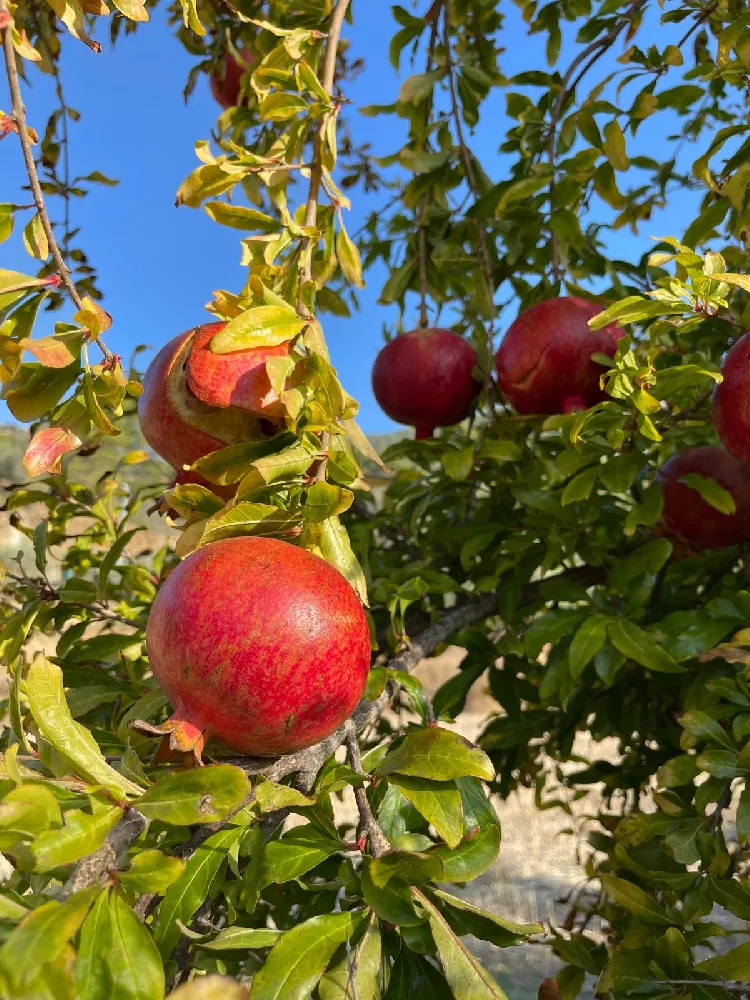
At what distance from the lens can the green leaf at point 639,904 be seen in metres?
0.82

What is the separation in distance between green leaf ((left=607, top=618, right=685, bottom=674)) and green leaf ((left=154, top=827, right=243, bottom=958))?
522 millimetres

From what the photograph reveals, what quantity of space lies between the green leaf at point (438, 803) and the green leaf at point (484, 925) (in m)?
A: 0.05

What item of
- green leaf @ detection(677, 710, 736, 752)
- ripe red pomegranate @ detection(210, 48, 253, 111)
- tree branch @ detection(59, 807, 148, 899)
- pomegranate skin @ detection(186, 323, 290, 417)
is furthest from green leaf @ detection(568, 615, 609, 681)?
ripe red pomegranate @ detection(210, 48, 253, 111)

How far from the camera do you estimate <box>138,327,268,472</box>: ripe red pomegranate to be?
2.21 feet

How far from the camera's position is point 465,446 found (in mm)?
1136

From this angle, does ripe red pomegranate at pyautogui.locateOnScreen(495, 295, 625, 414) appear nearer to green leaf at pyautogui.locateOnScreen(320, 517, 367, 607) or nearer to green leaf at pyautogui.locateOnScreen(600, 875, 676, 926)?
green leaf at pyautogui.locateOnScreen(320, 517, 367, 607)

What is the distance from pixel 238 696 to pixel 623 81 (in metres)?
1.12

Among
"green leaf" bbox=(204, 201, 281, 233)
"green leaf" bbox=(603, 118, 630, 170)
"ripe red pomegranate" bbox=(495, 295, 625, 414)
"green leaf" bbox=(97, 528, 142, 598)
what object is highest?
"green leaf" bbox=(603, 118, 630, 170)

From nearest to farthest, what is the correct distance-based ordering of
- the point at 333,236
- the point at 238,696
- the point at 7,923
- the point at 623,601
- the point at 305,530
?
the point at 7,923, the point at 238,696, the point at 305,530, the point at 333,236, the point at 623,601

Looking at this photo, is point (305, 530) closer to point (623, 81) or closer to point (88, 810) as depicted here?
point (88, 810)

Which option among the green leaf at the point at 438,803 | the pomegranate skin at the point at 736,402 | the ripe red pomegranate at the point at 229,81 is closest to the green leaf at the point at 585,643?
the pomegranate skin at the point at 736,402

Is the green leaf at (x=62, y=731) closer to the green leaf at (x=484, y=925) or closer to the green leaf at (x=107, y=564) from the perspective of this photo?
the green leaf at (x=484, y=925)

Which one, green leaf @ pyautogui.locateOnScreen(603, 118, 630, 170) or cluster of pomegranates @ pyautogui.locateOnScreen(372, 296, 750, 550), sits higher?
green leaf @ pyautogui.locateOnScreen(603, 118, 630, 170)

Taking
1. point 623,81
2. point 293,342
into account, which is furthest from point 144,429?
point 623,81
